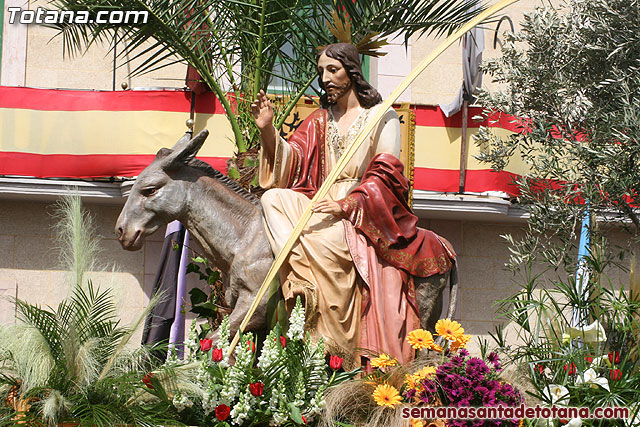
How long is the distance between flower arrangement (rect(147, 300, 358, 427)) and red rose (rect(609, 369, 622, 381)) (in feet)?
5.76

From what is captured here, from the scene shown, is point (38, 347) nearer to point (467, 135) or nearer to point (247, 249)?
point (247, 249)

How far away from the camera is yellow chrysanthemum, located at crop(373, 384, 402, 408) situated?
5.53 metres

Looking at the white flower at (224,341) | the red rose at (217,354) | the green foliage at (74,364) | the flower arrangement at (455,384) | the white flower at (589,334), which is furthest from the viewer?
the white flower at (589,334)

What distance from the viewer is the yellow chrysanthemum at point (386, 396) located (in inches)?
218

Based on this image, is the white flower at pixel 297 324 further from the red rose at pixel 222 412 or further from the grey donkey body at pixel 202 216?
the grey donkey body at pixel 202 216

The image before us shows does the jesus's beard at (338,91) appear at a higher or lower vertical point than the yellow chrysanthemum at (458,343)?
higher

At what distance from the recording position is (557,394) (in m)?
5.71

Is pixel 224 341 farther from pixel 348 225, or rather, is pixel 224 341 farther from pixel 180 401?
pixel 348 225

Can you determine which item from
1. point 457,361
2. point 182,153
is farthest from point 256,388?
point 182,153

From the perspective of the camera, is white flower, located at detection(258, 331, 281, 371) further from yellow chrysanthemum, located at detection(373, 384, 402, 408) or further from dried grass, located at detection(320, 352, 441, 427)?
yellow chrysanthemum, located at detection(373, 384, 402, 408)

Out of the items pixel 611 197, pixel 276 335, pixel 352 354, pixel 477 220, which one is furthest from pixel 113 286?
pixel 477 220

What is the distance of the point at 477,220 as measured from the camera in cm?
1402

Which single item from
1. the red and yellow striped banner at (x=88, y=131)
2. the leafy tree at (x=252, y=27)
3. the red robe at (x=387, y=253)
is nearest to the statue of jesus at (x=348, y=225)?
the red robe at (x=387, y=253)

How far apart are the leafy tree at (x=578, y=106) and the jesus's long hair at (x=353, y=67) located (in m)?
2.15
